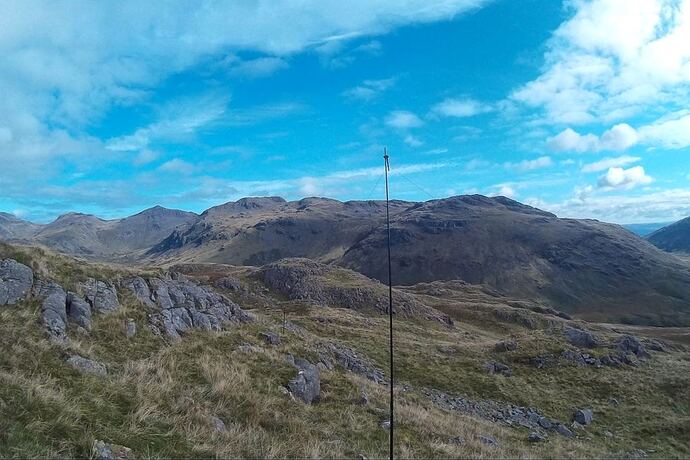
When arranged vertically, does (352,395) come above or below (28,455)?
below

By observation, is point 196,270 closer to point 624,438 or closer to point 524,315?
point 524,315

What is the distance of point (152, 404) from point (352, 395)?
8.45 m

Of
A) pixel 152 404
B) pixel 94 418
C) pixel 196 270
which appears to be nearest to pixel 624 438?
pixel 152 404

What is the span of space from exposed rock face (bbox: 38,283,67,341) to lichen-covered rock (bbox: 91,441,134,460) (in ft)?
22.7

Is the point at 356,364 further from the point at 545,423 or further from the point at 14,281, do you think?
the point at 14,281

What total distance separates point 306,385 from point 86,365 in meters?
7.51

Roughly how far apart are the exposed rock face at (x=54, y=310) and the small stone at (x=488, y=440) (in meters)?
14.6

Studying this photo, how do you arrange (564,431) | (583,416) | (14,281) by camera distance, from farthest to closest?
(583,416), (564,431), (14,281)

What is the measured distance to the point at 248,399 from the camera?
1362 centimetres

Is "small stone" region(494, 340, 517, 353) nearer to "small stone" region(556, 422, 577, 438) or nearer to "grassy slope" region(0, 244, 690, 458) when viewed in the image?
"grassy slope" region(0, 244, 690, 458)

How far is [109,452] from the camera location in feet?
27.8

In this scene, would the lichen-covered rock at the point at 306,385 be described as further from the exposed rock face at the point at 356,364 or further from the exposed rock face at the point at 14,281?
the exposed rock face at the point at 14,281

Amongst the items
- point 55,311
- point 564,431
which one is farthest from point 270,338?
point 564,431

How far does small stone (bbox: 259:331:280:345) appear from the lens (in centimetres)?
2339
